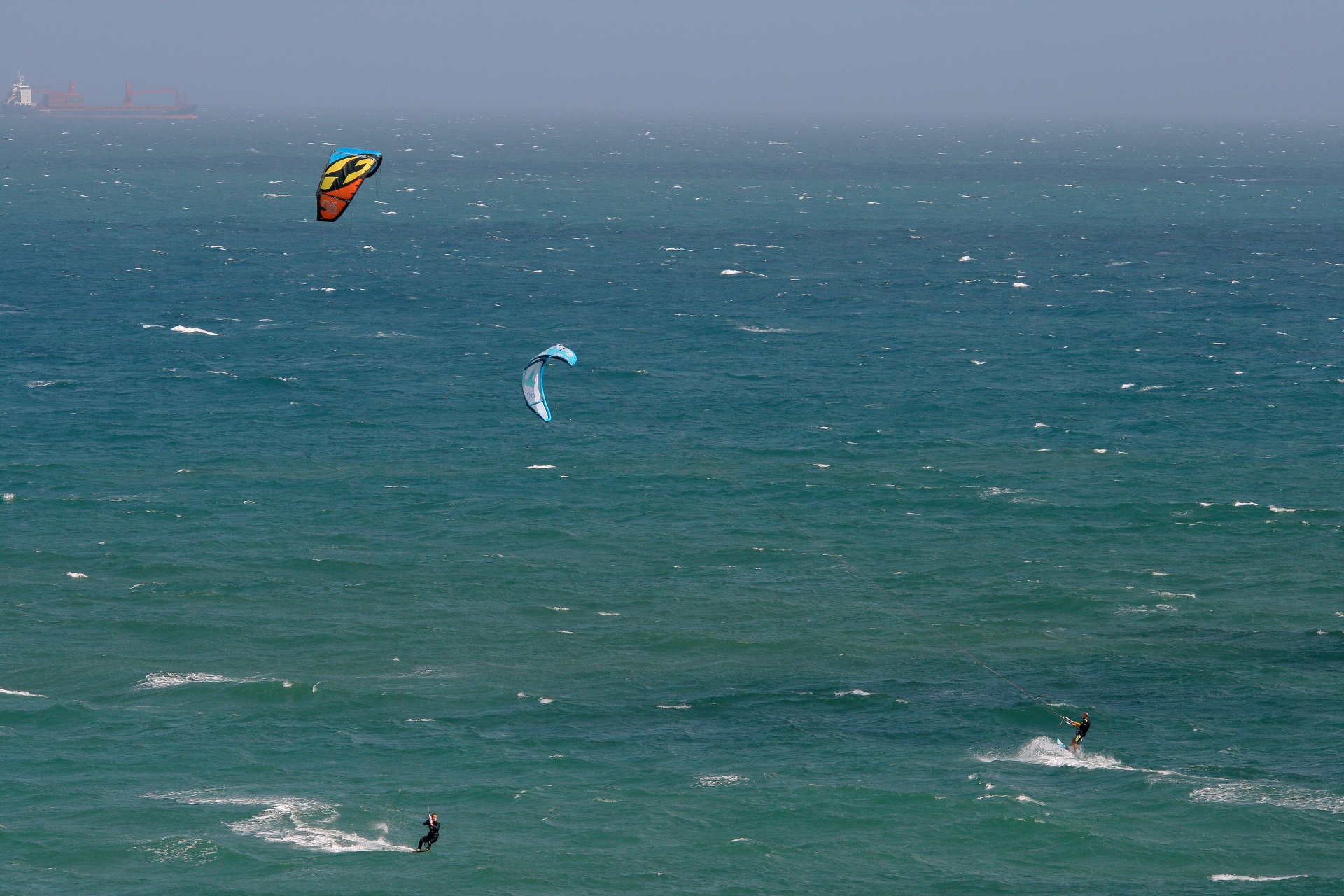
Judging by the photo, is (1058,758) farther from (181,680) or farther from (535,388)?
(181,680)

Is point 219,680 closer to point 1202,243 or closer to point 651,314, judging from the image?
point 651,314

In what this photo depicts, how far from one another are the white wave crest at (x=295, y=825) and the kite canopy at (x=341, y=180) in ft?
88.7

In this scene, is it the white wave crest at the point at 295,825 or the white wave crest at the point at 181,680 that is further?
the white wave crest at the point at 181,680

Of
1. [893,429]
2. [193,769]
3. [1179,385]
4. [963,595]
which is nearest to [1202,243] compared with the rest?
[1179,385]

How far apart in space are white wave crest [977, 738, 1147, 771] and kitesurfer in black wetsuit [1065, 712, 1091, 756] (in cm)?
35

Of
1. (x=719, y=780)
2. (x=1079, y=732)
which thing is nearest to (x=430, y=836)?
(x=719, y=780)

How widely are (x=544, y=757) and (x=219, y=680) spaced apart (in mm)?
18583

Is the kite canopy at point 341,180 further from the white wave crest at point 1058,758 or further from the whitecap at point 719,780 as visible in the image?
the white wave crest at point 1058,758

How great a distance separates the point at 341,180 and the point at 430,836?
109 feet

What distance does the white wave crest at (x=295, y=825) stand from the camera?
57.4 metres

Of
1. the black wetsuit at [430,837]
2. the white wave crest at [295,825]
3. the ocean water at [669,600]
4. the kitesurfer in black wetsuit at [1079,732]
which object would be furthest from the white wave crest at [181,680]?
the kitesurfer in black wetsuit at [1079,732]

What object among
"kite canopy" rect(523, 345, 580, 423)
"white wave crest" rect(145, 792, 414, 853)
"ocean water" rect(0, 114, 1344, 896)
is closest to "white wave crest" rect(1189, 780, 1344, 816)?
"ocean water" rect(0, 114, 1344, 896)

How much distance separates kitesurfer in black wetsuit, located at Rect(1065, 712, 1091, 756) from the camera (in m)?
64.0

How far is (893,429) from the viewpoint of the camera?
109 metres
